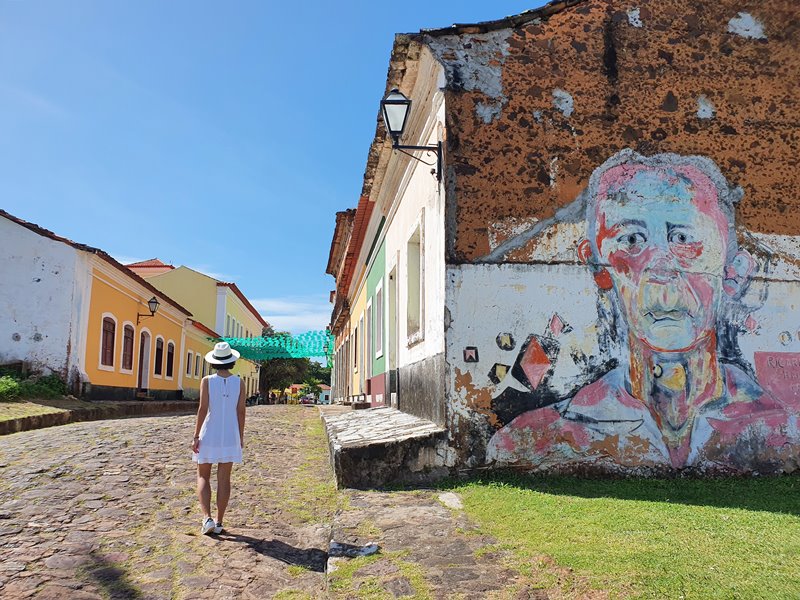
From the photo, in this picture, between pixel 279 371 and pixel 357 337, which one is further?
pixel 279 371

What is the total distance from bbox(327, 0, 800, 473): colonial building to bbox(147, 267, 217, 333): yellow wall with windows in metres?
30.8

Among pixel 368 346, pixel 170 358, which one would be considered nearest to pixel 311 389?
pixel 170 358

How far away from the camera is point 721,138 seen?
6391 millimetres

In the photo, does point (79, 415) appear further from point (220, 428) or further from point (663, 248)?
point (663, 248)

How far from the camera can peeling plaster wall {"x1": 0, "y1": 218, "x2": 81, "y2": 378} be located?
582 inches

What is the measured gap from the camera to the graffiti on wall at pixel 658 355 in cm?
582

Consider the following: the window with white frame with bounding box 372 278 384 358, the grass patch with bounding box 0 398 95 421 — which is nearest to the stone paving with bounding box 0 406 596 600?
the grass patch with bounding box 0 398 95 421

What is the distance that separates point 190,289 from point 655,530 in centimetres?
3414

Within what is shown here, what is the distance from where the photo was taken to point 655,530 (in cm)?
396

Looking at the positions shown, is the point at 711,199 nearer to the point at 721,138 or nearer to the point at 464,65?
the point at 721,138

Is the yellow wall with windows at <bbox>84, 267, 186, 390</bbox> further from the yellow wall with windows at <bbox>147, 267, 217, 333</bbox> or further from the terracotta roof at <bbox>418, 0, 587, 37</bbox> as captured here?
the terracotta roof at <bbox>418, 0, 587, 37</bbox>

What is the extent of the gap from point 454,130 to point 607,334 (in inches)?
89.7

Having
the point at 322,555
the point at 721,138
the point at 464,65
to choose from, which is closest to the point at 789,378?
the point at 721,138

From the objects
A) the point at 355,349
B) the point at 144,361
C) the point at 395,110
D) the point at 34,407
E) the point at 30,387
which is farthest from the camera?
the point at 144,361
